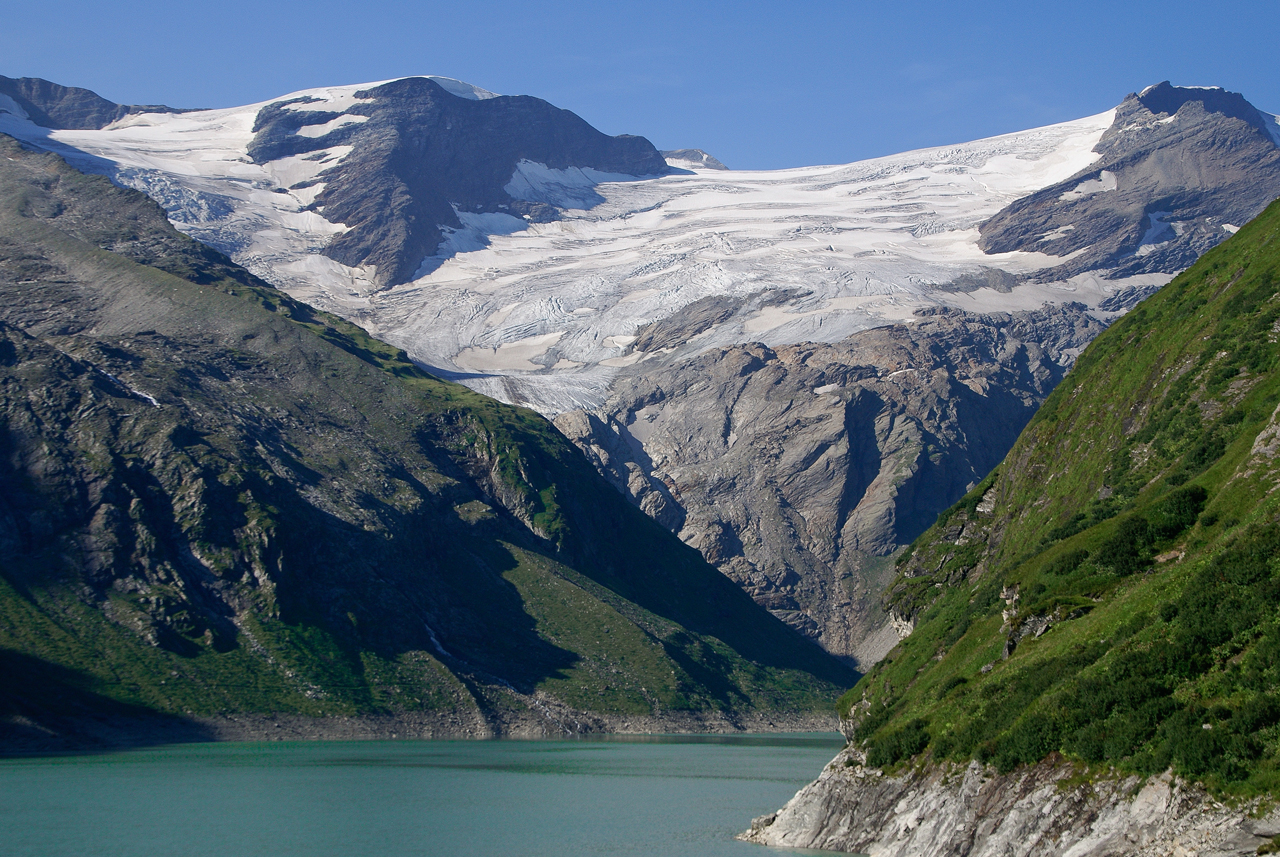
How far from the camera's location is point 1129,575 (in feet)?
180

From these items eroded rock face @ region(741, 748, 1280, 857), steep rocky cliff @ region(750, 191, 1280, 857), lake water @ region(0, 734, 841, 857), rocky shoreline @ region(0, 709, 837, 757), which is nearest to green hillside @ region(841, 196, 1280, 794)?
steep rocky cliff @ region(750, 191, 1280, 857)

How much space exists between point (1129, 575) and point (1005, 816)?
15.8 metres

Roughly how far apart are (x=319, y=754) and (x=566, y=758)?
30381 millimetres

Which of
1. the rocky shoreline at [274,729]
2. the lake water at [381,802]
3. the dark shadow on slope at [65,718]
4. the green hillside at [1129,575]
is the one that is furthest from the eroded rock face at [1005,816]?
the rocky shoreline at [274,729]

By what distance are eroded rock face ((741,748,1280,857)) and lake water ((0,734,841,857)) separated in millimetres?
6031

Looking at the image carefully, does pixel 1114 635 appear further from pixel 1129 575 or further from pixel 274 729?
pixel 274 729

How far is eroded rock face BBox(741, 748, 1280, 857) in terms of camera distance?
36.0 m

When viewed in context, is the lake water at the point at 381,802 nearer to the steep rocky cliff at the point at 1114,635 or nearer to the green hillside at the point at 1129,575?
the steep rocky cliff at the point at 1114,635

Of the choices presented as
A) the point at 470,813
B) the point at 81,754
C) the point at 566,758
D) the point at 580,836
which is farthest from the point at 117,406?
the point at 580,836

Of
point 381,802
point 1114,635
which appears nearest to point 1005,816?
point 1114,635

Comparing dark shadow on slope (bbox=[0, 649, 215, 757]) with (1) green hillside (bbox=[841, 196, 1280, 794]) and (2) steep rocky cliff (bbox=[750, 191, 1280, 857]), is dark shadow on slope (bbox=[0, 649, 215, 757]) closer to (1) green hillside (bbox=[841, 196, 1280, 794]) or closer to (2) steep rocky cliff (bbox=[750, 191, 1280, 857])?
(1) green hillside (bbox=[841, 196, 1280, 794])

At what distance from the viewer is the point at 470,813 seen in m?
85.2

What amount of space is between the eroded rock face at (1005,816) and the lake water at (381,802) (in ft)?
19.8

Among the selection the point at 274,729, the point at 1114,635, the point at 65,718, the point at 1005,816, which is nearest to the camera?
the point at 1005,816
